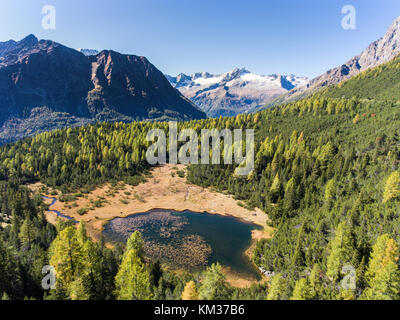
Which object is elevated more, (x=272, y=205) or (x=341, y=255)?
(x=341, y=255)

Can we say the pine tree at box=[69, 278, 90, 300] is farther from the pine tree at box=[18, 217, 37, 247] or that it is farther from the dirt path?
the dirt path

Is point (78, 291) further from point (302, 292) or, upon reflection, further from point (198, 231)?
point (198, 231)

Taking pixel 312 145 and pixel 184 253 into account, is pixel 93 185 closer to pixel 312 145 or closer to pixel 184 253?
pixel 184 253

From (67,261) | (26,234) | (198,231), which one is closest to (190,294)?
(67,261)

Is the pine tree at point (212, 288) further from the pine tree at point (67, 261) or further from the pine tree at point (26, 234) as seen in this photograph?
the pine tree at point (26, 234)

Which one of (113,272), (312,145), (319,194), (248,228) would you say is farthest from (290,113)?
(113,272)

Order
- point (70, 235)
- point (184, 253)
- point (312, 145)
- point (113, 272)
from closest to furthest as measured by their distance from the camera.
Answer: point (70, 235)
point (113, 272)
point (184, 253)
point (312, 145)

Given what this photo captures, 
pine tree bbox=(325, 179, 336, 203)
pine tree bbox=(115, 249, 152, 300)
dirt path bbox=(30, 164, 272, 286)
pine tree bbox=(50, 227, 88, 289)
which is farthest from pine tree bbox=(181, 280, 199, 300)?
pine tree bbox=(325, 179, 336, 203)
